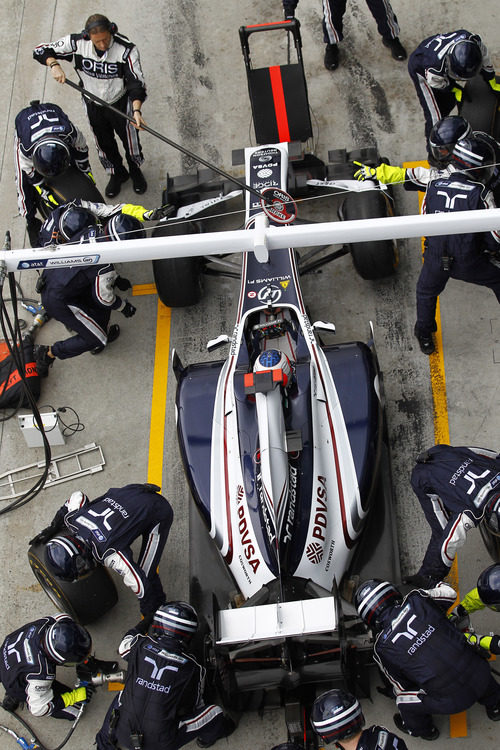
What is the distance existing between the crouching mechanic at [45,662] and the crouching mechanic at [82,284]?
2.73m

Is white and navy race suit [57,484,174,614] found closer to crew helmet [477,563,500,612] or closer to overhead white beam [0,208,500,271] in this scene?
overhead white beam [0,208,500,271]

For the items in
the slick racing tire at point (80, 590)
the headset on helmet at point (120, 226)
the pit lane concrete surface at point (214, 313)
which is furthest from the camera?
the headset on helmet at point (120, 226)

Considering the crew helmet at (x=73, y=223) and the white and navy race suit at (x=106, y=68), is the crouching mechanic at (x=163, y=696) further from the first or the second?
the white and navy race suit at (x=106, y=68)

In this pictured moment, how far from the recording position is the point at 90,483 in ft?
26.1

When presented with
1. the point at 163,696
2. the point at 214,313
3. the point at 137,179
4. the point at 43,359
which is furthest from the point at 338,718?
the point at 137,179

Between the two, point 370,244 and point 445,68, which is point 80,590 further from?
point 445,68

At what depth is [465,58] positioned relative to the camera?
800 cm

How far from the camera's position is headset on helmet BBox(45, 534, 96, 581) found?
6504mm

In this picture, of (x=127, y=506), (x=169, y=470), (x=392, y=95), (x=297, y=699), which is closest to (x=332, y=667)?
(x=297, y=699)

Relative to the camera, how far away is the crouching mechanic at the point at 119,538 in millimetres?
6574

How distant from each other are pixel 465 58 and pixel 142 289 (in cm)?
368

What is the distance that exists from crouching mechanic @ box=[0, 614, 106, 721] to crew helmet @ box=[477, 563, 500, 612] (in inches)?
107

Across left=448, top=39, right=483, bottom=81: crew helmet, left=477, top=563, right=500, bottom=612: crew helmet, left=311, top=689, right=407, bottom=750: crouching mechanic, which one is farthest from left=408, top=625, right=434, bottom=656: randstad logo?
left=448, top=39, right=483, bottom=81: crew helmet

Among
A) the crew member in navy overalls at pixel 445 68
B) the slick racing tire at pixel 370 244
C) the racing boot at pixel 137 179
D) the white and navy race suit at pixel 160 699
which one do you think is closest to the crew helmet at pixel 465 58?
the crew member in navy overalls at pixel 445 68
